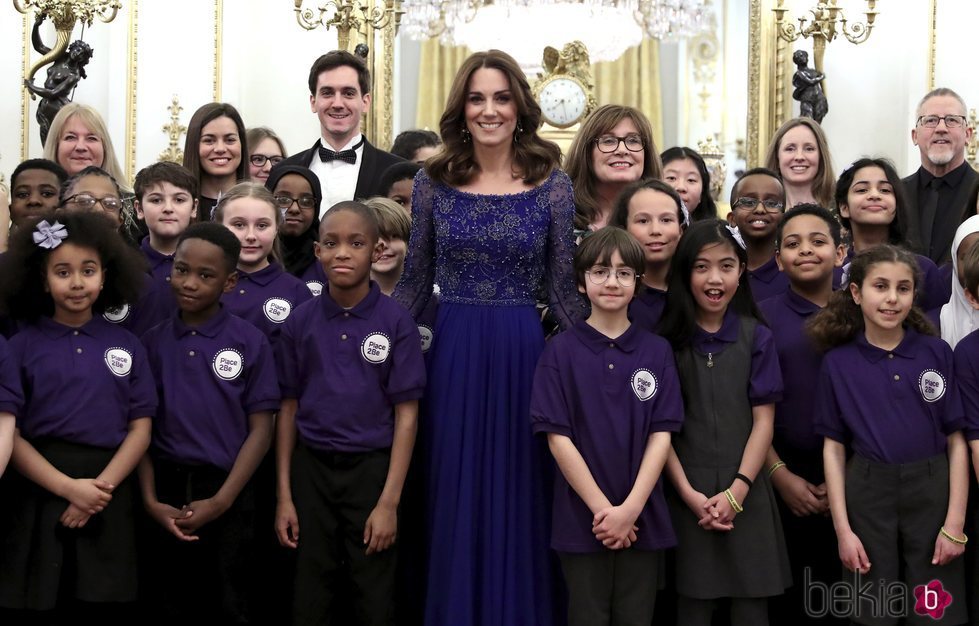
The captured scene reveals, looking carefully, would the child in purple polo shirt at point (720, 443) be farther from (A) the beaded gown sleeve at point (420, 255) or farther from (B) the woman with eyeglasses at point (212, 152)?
(B) the woman with eyeglasses at point (212, 152)

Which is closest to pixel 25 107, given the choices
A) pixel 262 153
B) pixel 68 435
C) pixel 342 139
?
pixel 262 153

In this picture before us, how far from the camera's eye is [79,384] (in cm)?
340

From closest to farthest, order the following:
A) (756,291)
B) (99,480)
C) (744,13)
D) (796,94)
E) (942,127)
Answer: (99,480) < (756,291) < (942,127) < (796,94) < (744,13)

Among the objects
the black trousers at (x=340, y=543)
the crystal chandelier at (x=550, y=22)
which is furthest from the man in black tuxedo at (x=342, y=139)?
the crystal chandelier at (x=550, y=22)

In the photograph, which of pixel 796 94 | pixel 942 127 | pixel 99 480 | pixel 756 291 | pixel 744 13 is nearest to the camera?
pixel 99 480

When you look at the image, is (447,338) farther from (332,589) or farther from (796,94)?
(796,94)

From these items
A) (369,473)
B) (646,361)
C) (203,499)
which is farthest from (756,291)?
(203,499)

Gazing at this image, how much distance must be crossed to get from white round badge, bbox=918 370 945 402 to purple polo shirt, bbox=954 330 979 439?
0.16 feet

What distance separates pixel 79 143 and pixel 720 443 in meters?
2.71

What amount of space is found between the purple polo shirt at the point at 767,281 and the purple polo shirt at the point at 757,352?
58 cm

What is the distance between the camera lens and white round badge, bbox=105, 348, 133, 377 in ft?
11.3

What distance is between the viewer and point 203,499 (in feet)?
11.4

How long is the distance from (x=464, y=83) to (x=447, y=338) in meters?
0.72

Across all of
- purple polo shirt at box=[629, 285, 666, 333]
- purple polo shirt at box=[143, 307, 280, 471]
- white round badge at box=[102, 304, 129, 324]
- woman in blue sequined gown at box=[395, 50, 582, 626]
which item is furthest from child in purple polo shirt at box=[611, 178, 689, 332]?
white round badge at box=[102, 304, 129, 324]
